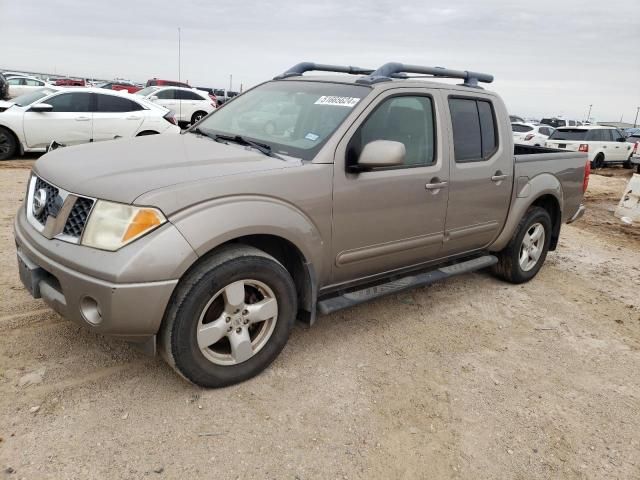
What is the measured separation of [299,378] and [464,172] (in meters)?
1.97

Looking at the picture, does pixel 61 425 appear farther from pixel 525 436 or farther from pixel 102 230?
pixel 525 436

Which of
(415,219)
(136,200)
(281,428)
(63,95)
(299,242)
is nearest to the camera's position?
(136,200)

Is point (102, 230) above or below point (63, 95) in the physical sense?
below

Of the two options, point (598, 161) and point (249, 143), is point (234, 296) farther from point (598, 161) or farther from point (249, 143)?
point (598, 161)

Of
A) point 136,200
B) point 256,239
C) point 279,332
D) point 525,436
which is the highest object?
point 136,200

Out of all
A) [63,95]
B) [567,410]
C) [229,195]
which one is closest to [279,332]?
[229,195]

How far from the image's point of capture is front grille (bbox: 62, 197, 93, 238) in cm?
250

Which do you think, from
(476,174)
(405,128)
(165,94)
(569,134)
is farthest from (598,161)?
(405,128)

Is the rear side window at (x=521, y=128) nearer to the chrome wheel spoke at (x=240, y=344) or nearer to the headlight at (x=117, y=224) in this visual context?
the chrome wheel spoke at (x=240, y=344)

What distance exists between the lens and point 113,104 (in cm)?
1015

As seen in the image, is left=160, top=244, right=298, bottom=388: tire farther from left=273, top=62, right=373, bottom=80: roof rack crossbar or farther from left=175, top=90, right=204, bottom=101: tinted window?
left=175, top=90, right=204, bottom=101: tinted window

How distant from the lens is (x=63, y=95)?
386 inches

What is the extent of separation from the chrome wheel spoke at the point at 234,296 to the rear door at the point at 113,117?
27.4 ft

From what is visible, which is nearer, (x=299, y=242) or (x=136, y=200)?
(x=136, y=200)
